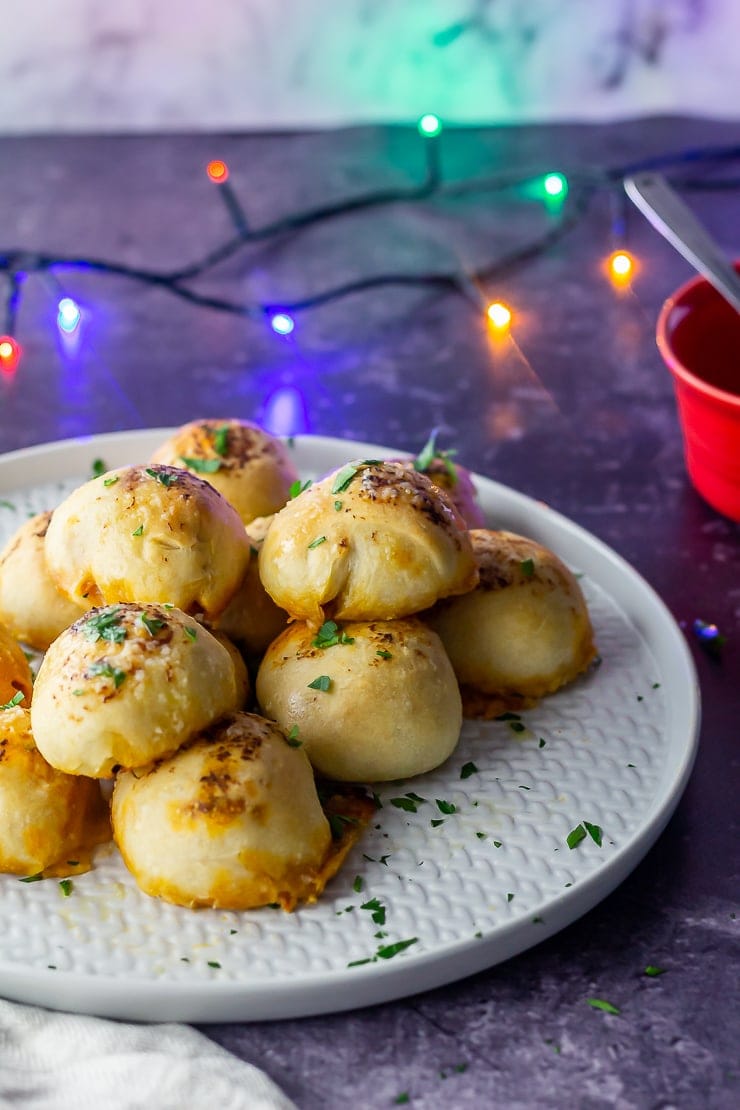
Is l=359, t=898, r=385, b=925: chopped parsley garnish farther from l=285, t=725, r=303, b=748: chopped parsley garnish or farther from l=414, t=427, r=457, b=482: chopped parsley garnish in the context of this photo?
l=414, t=427, r=457, b=482: chopped parsley garnish

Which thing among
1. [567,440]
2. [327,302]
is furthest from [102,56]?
[567,440]

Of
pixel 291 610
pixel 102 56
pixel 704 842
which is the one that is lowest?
pixel 704 842

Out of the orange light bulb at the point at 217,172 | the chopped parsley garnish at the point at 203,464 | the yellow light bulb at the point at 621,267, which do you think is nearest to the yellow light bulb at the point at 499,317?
the yellow light bulb at the point at 621,267

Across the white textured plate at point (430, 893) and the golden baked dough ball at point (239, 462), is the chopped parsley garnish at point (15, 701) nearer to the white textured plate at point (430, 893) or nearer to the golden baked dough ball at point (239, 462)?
the white textured plate at point (430, 893)

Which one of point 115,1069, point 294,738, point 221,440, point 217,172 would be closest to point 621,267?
point 217,172

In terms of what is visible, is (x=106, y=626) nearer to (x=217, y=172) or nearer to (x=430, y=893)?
(x=430, y=893)

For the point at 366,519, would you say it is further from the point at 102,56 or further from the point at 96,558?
the point at 102,56
